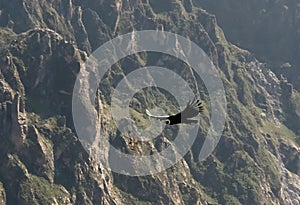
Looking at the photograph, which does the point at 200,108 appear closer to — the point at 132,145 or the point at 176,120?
the point at 176,120

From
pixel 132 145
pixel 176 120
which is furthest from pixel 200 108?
pixel 132 145
